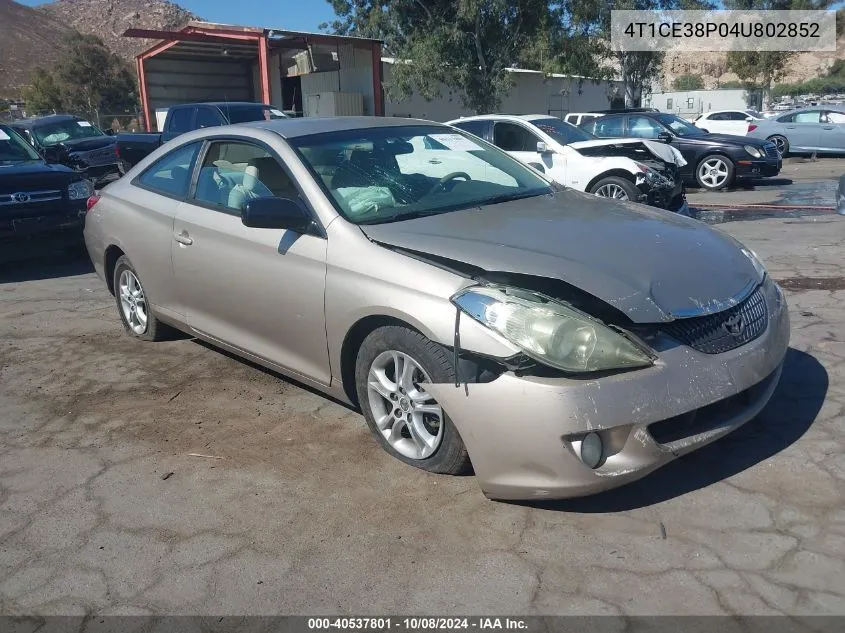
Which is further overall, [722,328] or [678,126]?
[678,126]

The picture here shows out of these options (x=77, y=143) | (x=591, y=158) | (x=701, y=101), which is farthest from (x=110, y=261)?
(x=701, y=101)

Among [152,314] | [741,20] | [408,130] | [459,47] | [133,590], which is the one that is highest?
[741,20]

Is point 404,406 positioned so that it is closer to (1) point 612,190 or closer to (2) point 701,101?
(1) point 612,190

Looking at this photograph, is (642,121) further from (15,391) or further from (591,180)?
(15,391)

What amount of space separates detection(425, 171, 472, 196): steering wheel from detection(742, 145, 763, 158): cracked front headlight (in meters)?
11.2

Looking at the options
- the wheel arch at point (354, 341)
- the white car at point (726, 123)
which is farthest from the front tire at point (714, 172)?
the wheel arch at point (354, 341)

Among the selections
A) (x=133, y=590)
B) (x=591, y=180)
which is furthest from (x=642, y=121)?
(x=133, y=590)

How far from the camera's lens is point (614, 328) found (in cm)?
288

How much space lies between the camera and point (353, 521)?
3.07 meters

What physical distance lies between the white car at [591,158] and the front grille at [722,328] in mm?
6422

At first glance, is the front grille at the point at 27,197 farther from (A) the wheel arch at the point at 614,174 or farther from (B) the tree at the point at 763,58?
(B) the tree at the point at 763,58

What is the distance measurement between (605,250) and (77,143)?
14.3 meters

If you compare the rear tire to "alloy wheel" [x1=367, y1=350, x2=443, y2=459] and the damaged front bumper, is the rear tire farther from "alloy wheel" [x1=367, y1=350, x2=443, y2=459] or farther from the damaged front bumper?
"alloy wheel" [x1=367, y1=350, x2=443, y2=459]

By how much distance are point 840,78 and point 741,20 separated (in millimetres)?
42265
